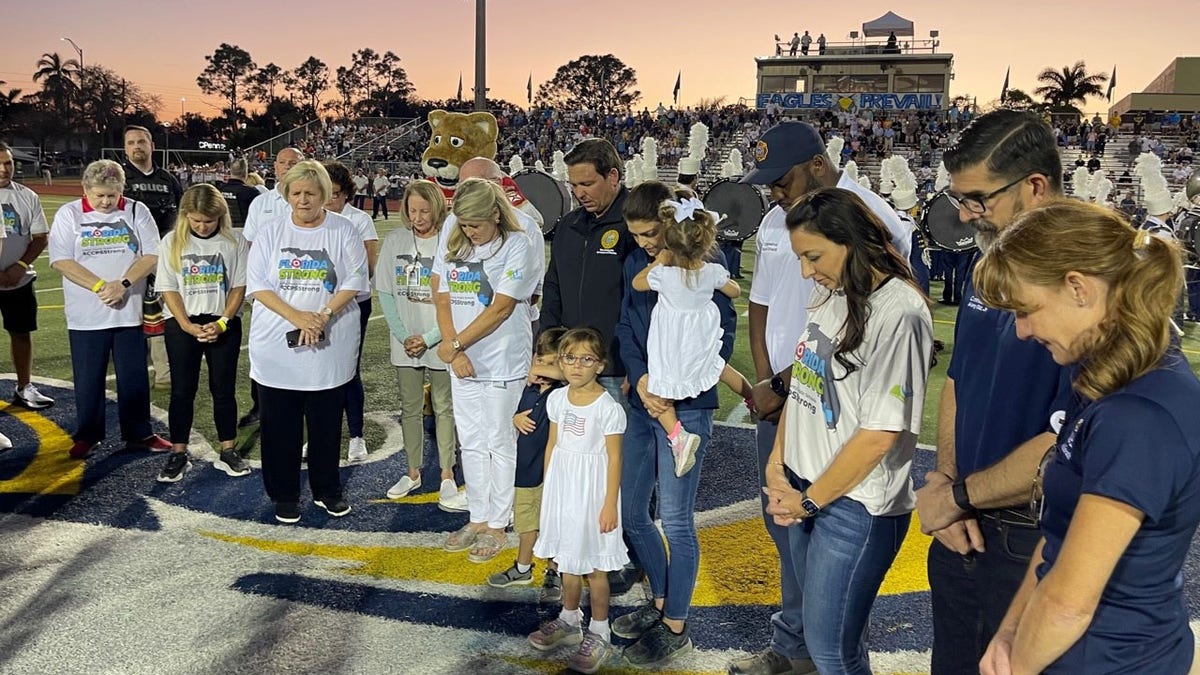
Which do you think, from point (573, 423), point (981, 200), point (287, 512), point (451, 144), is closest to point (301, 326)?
point (287, 512)

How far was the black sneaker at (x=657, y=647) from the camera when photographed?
11.5 feet

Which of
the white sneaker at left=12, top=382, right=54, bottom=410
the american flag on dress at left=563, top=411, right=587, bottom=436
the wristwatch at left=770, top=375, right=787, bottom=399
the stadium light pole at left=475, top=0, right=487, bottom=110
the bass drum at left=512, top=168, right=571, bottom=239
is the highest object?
the stadium light pole at left=475, top=0, right=487, bottom=110

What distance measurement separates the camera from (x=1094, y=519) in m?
1.53

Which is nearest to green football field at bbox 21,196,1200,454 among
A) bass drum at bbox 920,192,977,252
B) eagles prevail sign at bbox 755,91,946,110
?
bass drum at bbox 920,192,977,252

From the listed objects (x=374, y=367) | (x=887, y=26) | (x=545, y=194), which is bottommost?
(x=374, y=367)

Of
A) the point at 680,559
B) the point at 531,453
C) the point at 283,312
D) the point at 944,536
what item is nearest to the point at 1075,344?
the point at 944,536

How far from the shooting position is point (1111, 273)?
160 centimetres

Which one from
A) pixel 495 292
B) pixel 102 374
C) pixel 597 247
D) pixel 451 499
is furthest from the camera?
pixel 102 374

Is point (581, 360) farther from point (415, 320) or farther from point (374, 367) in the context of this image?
point (374, 367)

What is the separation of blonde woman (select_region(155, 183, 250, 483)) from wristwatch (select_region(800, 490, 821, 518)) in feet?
13.6

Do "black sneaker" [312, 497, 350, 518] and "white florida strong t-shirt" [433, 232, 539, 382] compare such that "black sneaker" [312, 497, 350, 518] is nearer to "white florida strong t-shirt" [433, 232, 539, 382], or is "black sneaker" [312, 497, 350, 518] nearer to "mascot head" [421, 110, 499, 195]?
"white florida strong t-shirt" [433, 232, 539, 382]

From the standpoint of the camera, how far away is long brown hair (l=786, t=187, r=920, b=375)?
7.91ft

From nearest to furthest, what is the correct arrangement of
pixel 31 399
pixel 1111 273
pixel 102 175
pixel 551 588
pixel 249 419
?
pixel 1111 273
pixel 551 588
pixel 102 175
pixel 249 419
pixel 31 399

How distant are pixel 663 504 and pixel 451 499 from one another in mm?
2019
